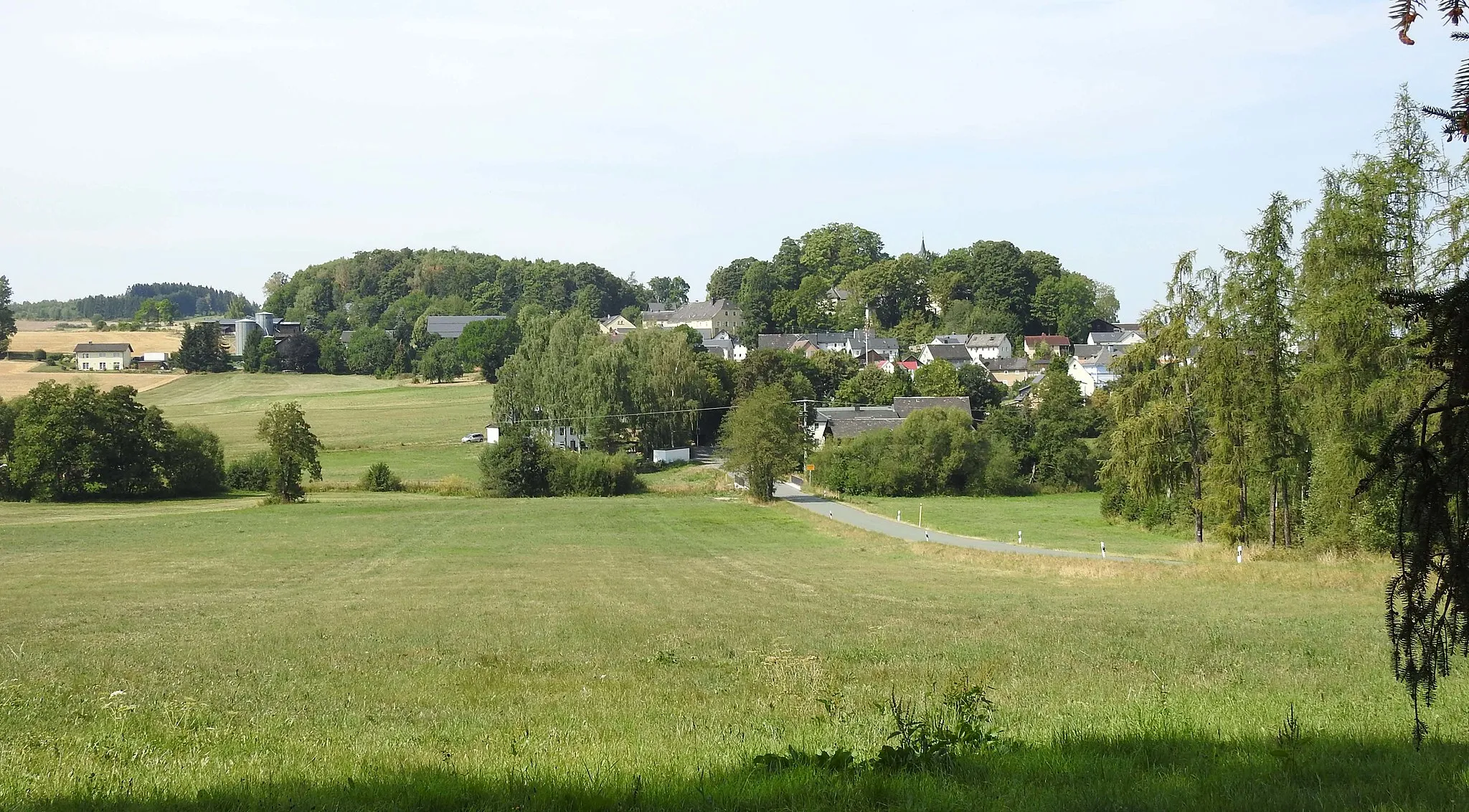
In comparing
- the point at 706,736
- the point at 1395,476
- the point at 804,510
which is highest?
the point at 1395,476

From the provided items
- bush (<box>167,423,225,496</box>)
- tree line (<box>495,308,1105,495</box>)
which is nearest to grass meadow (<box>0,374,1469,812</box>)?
bush (<box>167,423,225,496</box>)

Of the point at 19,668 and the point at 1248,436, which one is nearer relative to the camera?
the point at 19,668

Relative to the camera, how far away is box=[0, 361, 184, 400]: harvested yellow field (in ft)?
396

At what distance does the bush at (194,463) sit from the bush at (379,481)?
1031 centimetres

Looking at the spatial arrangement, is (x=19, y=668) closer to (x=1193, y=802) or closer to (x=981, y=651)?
(x=981, y=651)

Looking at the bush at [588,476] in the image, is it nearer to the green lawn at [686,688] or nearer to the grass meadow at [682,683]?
the grass meadow at [682,683]

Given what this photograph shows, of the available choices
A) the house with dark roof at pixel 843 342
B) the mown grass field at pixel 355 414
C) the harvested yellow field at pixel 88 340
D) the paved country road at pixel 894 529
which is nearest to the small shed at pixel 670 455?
the paved country road at pixel 894 529

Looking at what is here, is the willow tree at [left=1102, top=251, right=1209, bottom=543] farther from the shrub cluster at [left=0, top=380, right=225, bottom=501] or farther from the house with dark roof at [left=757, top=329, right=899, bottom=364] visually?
the house with dark roof at [left=757, top=329, right=899, bottom=364]

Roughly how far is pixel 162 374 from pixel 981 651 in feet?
541

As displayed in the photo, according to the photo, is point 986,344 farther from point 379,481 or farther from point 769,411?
point 379,481

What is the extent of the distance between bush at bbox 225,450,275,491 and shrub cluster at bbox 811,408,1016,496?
42303 mm

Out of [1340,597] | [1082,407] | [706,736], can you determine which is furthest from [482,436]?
[706,736]

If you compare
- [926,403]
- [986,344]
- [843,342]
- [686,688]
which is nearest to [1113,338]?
[986,344]

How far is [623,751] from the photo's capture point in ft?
26.7
